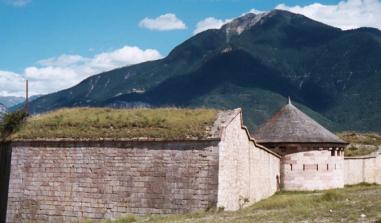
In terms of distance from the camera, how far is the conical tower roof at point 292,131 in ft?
86.5

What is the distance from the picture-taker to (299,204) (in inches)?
645

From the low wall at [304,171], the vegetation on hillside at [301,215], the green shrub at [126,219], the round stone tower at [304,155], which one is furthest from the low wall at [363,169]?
the green shrub at [126,219]

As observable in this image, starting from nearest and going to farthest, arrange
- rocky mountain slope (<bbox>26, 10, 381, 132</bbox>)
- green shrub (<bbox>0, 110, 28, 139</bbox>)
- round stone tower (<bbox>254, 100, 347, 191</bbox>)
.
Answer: green shrub (<bbox>0, 110, 28, 139</bbox>) < round stone tower (<bbox>254, 100, 347, 191</bbox>) < rocky mountain slope (<bbox>26, 10, 381, 132</bbox>)

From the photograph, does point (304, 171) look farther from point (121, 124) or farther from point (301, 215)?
point (301, 215)

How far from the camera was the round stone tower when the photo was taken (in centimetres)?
2623

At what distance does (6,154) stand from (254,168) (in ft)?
30.5

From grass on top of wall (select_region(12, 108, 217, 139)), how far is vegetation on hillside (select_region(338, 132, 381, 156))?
1894 cm

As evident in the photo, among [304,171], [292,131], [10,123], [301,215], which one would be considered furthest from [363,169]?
[10,123]

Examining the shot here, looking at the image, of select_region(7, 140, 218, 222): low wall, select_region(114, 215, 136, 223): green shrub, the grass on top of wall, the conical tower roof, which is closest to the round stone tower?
the conical tower roof

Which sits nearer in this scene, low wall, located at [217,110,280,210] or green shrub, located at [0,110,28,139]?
low wall, located at [217,110,280,210]

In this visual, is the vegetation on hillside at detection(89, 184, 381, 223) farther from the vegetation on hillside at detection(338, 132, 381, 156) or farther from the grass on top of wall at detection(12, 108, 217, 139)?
the vegetation on hillside at detection(338, 132, 381, 156)

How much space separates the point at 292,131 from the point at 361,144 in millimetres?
12192

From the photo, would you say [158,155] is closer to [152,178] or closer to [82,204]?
[152,178]

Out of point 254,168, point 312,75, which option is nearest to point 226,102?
point 312,75
